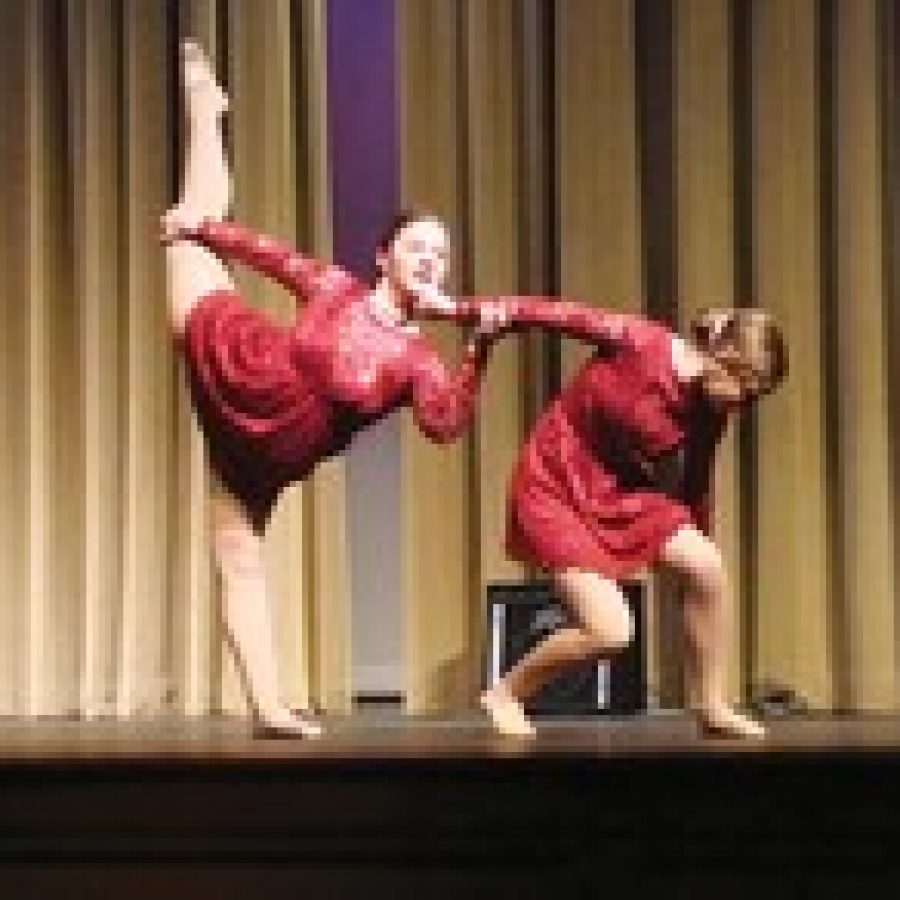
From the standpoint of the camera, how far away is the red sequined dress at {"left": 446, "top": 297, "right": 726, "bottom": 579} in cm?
175

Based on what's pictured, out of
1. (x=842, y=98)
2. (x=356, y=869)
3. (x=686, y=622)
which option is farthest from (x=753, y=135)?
(x=356, y=869)

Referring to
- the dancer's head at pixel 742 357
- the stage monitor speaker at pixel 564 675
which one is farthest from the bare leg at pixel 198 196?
the stage monitor speaker at pixel 564 675

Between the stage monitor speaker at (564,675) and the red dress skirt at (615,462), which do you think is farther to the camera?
the stage monitor speaker at (564,675)

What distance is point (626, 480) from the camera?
1780mm

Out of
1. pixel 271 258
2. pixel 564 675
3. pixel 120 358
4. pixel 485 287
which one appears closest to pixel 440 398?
pixel 271 258

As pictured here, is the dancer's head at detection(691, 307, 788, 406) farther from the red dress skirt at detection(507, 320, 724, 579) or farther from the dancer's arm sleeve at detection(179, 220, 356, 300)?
the dancer's arm sleeve at detection(179, 220, 356, 300)

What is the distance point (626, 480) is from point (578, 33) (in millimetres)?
908

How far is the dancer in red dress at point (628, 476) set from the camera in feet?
5.67

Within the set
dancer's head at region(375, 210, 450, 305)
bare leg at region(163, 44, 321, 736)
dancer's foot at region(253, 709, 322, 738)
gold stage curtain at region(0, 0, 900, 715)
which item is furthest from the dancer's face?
gold stage curtain at region(0, 0, 900, 715)

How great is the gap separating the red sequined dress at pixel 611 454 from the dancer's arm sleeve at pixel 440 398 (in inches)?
2.0

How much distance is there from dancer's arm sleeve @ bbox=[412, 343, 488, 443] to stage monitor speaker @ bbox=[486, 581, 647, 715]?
0.54 metres

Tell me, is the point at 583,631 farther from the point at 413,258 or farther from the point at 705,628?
the point at 413,258

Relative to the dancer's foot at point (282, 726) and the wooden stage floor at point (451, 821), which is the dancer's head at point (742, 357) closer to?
the wooden stage floor at point (451, 821)

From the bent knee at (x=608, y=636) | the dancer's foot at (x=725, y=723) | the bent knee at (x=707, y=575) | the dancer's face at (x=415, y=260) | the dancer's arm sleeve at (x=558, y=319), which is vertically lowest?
the dancer's foot at (x=725, y=723)
